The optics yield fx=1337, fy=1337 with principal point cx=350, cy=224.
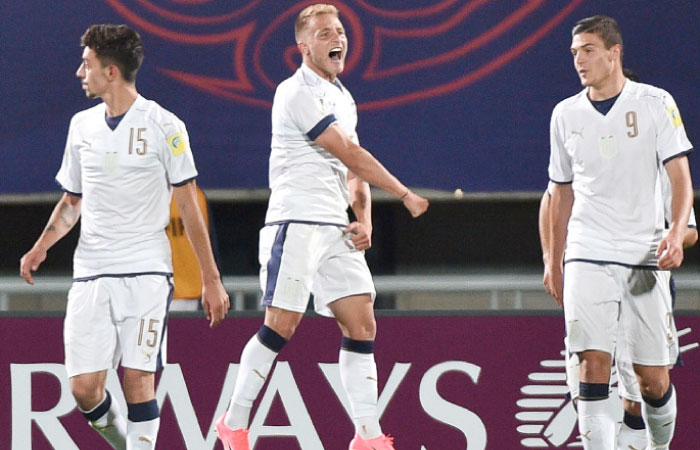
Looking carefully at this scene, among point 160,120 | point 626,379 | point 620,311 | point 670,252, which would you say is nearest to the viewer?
point 670,252

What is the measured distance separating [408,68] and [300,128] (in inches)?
61.4

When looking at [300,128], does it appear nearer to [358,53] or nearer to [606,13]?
Answer: [358,53]

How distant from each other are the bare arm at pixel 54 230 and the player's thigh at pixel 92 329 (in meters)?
0.28

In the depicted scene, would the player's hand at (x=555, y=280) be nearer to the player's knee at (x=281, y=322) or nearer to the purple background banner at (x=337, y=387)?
the purple background banner at (x=337, y=387)

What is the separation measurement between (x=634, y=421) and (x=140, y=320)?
208cm

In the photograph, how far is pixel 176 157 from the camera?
4.89m

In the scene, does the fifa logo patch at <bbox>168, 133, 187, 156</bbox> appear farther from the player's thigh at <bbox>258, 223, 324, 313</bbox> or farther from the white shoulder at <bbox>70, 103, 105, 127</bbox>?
the player's thigh at <bbox>258, 223, 324, 313</bbox>

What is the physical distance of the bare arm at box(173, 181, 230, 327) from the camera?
193 inches

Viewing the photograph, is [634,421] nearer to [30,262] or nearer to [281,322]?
[281,322]

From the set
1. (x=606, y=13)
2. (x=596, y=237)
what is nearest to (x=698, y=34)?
(x=606, y=13)

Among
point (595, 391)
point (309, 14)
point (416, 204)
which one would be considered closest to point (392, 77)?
point (309, 14)

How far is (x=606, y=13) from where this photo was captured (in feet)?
21.4

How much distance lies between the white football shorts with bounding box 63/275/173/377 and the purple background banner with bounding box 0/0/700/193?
1839 mm

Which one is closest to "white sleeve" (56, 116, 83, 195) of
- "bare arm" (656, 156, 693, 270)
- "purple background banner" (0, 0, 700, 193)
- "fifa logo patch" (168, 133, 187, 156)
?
"fifa logo patch" (168, 133, 187, 156)
